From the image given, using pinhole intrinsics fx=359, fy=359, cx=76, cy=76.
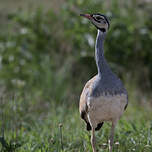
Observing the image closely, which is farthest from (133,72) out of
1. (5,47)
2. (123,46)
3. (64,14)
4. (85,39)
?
(5,47)

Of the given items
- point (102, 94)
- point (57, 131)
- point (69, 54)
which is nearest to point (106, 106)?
point (102, 94)

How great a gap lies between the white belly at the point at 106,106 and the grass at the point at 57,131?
48 cm

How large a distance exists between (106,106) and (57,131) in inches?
44.6

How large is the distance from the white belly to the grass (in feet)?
1.58

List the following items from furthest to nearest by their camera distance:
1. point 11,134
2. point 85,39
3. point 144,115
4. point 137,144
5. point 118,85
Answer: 1. point 85,39
2. point 144,115
3. point 11,134
4. point 137,144
5. point 118,85

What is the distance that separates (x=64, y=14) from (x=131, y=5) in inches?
55.2

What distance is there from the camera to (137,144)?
3.94 meters

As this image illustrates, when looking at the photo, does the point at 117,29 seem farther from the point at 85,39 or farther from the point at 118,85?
the point at 118,85

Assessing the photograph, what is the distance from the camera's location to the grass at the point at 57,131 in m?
3.95

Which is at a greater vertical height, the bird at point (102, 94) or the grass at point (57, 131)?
the bird at point (102, 94)

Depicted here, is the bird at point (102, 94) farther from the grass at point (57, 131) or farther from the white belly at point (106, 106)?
the grass at point (57, 131)

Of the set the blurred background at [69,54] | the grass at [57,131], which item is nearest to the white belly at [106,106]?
the grass at [57,131]

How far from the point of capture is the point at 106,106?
3340 millimetres

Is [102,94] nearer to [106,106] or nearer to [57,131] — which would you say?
[106,106]
